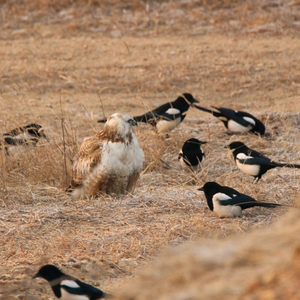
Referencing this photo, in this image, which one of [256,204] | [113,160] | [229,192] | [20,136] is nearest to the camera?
[256,204]

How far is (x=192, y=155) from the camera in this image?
757 centimetres

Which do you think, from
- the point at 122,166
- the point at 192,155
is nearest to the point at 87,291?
the point at 122,166

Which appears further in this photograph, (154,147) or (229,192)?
(154,147)

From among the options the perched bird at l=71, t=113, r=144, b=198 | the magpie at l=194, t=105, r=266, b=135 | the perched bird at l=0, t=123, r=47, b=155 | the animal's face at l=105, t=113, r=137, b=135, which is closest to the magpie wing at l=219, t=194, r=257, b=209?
the perched bird at l=71, t=113, r=144, b=198

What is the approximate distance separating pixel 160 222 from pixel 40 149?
2373 mm

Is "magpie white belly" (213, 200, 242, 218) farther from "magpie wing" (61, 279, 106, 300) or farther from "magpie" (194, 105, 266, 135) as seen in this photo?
"magpie" (194, 105, 266, 135)

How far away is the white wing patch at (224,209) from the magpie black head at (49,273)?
1775mm

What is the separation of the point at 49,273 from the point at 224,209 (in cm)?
184

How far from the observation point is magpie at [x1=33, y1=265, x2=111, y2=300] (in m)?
3.81

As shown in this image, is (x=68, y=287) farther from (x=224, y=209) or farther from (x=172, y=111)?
(x=172, y=111)

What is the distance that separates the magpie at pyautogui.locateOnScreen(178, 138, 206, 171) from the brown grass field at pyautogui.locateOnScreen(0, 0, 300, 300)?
0.15 metres

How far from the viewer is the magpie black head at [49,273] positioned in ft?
13.1

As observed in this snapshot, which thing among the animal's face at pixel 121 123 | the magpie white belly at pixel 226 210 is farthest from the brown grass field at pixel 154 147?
the animal's face at pixel 121 123

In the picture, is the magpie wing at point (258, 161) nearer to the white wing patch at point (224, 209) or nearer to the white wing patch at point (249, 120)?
the white wing patch at point (224, 209)
